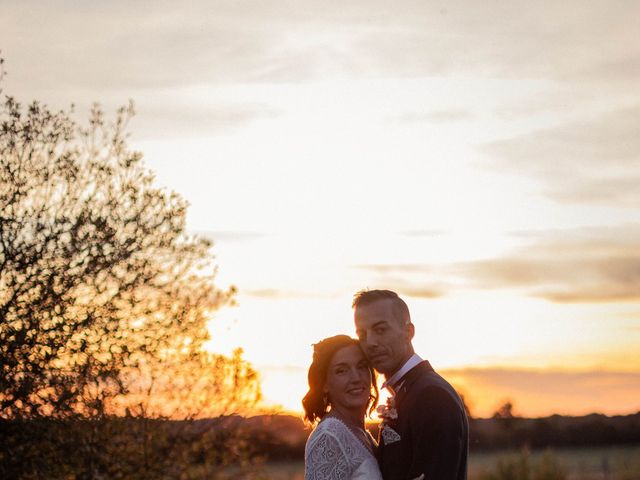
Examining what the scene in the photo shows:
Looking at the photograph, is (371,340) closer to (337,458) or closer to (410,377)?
(410,377)

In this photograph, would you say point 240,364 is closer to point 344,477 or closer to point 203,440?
point 203,440

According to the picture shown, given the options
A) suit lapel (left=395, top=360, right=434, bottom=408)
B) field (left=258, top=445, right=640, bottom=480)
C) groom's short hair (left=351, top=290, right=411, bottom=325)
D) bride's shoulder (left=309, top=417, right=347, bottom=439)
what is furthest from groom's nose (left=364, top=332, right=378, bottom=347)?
field (left=258, top=445, right=640, bottom=480)

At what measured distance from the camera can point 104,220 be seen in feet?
50.8

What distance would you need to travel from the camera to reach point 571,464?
103 feet

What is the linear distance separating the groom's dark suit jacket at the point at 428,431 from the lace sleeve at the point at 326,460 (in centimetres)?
47

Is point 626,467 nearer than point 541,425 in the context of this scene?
Yes

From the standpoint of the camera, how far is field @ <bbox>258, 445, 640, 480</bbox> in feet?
87.3

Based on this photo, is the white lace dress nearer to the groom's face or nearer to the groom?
the groom

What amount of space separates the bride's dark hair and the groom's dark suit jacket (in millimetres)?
987

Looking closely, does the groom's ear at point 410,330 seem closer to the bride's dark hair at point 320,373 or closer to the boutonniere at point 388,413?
the boutonniere at point 388,413

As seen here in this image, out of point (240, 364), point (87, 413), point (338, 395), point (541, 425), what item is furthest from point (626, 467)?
point (338, 395)

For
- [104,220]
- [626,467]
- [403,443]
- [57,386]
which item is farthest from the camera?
[626,467]

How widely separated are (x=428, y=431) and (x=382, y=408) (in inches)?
27.9

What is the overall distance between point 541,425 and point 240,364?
85.9 feet
